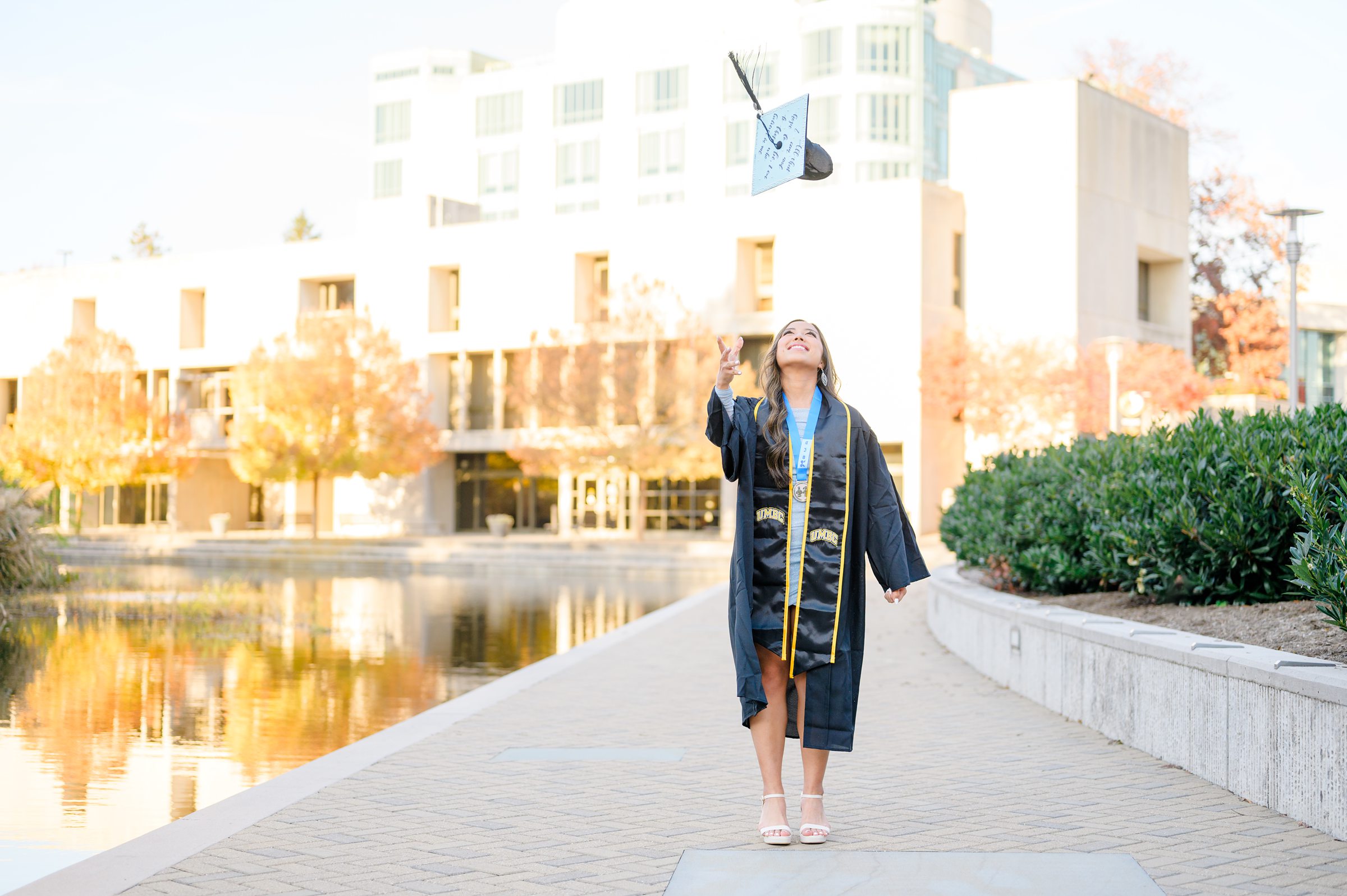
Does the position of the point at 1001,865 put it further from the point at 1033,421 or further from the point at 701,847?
the point at 1033,421

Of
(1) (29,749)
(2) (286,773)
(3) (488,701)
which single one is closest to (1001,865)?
(2) (286,773)

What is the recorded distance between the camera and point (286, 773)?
22.5 feet

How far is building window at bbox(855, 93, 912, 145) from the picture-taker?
218ft

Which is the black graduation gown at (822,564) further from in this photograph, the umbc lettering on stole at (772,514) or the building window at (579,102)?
the building window at (579,102)

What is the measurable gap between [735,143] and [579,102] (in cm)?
908

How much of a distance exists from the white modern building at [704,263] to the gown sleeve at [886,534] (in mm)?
30346

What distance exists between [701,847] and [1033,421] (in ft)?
122

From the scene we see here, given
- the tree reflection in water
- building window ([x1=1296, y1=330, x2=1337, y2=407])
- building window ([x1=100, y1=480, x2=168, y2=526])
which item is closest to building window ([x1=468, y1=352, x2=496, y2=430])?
building window ([x1=100, y1=480, x2=168, y2=526])

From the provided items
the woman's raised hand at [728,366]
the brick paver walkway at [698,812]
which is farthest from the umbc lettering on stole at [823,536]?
the brick paver walkway at [698,812]

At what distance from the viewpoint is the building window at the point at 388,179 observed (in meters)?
80.8

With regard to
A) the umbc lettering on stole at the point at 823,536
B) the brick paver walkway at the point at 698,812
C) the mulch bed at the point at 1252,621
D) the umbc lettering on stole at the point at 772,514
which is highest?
the umbc lettering on stole at the point at 772,514

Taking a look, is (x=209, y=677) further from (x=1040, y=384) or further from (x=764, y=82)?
(x=764, y=82)

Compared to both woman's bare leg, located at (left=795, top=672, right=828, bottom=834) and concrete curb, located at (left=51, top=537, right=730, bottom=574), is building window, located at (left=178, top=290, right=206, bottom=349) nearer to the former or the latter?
concrete curb, located at (left=51, top=537, right=730, bottom=574)

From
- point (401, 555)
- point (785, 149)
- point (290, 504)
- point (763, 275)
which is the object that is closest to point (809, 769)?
point (785, 149)
